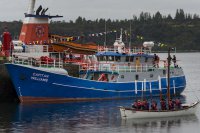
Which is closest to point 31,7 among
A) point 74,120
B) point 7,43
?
point 7,43

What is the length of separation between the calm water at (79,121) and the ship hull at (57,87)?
111 cm

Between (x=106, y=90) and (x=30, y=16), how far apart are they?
13.8m

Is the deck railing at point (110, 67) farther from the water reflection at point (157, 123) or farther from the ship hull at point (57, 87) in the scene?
the water reflection at point (157, 123)

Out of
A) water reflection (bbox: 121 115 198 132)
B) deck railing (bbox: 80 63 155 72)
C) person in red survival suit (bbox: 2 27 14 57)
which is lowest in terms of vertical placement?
water reflection (bbox: 121 115 198 132)

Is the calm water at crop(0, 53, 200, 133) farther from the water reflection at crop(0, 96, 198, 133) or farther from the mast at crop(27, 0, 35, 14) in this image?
the mast at crop(27, 0, 35, 14)

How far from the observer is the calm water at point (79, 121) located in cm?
5156

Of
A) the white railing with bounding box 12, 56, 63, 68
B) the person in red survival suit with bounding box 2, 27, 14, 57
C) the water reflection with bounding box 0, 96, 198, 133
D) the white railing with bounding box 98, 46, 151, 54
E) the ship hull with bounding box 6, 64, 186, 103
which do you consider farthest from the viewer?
the white railing with bounding box 98, 46, 151, 54

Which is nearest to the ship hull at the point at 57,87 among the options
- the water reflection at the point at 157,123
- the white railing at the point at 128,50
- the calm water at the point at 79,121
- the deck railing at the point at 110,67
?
the calm water at the point at 79,121

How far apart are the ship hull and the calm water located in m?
1.11

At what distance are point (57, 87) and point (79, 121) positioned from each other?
1050 centimetres

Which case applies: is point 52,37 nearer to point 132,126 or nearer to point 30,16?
point 30,16

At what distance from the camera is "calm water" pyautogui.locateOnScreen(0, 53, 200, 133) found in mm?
51562

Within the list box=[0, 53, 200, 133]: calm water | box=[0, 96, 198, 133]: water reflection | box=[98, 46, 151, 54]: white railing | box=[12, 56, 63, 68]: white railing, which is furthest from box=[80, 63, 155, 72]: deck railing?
box=[0, 96, 198, 133]: water reflection

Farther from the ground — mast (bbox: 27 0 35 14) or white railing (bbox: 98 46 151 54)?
mast (bbox: 27 0 35 14)
